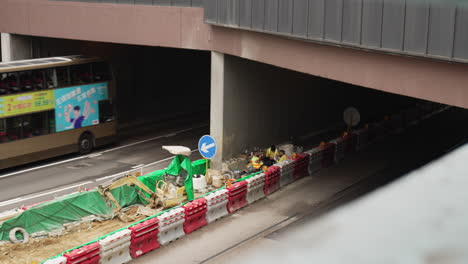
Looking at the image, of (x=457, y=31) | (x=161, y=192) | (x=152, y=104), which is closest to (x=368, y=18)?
(x=457, y=31)

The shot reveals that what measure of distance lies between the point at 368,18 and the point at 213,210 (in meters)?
7.12

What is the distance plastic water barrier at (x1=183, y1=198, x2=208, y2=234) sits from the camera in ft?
51.9

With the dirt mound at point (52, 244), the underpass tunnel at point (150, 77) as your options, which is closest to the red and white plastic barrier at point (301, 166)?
the dirt mound at point (52, 244)

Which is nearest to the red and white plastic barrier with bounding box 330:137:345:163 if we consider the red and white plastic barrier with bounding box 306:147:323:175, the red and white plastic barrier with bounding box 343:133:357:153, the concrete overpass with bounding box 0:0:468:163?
the red and white plastic barrier with bounding box 343:133:357:153

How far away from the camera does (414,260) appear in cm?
258

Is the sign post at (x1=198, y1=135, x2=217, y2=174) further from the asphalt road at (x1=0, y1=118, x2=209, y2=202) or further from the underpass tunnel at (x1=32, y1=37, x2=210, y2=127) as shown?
the underpass tunnel at (x1=32, y1=37, x2=210, y2=127)

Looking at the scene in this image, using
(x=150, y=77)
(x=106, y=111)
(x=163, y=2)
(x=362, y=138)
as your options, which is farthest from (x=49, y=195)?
(x=150, y=77)

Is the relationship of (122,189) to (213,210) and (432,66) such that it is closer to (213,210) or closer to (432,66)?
(213,210)

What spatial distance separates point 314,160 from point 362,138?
448 cm

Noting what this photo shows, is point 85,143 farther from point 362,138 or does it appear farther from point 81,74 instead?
point 362,138

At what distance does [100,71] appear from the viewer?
2664 cm

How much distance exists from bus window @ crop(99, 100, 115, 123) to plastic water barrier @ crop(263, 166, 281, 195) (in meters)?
10.7

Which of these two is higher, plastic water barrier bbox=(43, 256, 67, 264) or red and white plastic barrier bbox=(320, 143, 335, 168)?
plastic water barrier bbox=(43, 256, 67, 264)

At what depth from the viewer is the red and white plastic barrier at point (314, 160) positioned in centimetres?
2152
